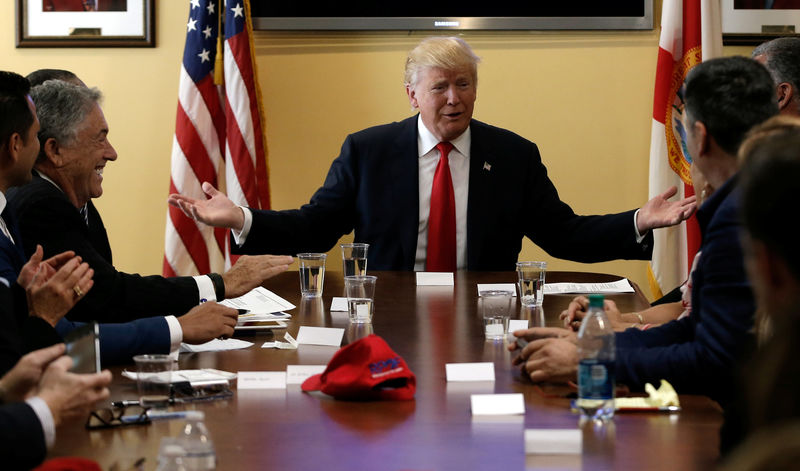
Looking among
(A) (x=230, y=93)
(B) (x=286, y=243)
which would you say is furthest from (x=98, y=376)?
(A) (x=230, y=93)

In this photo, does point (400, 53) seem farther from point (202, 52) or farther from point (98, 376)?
point (98, 376)

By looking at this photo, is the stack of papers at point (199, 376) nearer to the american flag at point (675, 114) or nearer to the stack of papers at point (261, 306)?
the stack of papers at point (261, 306)

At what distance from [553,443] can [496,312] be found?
2.93 ft

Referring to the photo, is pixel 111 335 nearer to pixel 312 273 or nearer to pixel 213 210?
pixel 312 273

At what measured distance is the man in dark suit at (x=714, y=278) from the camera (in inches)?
73.5

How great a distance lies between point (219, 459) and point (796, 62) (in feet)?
8.74

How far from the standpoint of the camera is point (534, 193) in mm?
4203

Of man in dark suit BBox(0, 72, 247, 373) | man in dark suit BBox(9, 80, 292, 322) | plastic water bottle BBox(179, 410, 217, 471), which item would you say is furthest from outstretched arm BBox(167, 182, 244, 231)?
plastic water bottle BBox(179, 410, 217, 471)

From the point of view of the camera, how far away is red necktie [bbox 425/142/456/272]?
401 centimetres

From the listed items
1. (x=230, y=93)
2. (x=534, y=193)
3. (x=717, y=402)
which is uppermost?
(x=230, y=93)

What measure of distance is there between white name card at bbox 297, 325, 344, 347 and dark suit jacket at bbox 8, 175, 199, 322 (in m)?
0.58

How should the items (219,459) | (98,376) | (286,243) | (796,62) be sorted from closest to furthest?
1. (219,459)
2. (98,376)
3. (796,62)
4. (286,243)

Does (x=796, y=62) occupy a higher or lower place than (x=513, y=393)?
higher

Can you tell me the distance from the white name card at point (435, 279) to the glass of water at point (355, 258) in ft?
0.88
